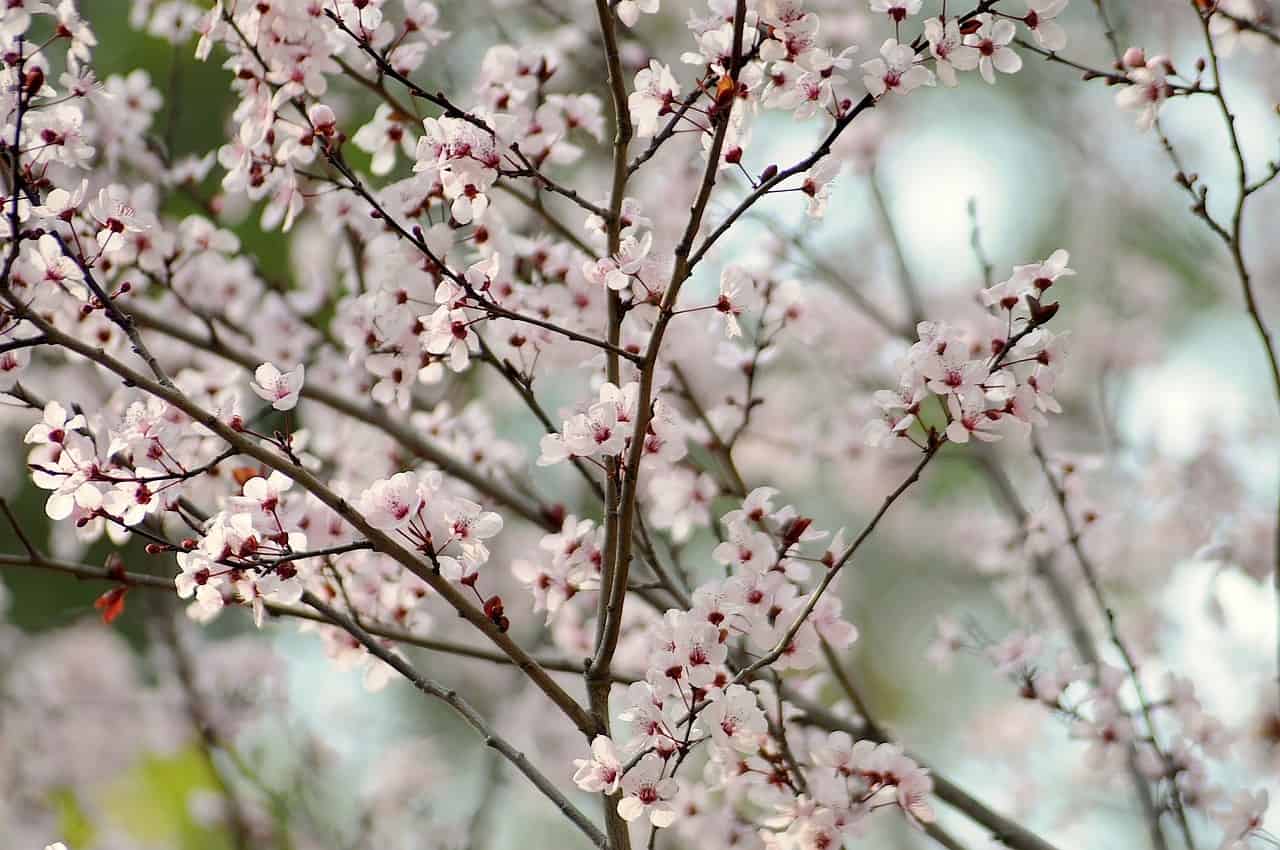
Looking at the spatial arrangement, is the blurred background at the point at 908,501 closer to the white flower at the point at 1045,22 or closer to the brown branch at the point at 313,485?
the white flower at the point at 1045,22

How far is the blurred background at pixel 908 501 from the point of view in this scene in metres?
3.52

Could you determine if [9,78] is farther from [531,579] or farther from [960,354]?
[960,354]

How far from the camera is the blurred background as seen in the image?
3.52 meters

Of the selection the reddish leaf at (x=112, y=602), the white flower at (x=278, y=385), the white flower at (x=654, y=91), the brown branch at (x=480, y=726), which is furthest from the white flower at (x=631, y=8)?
the reddish leaf at (x=112, y=602)

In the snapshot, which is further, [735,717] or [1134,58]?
[1134,58]

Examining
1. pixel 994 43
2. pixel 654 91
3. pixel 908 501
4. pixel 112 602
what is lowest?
pixel 112 602

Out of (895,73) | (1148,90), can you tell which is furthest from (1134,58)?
(895,73)

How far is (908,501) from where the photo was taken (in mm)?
6387

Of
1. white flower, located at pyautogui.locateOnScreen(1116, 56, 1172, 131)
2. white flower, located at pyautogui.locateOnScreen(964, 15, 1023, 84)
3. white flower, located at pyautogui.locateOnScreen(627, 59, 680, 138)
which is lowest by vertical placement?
white flower, located at pyautogui.locateOnScreen(627, 59, 680, 138)

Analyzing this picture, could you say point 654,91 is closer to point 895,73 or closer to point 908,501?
point 895,73

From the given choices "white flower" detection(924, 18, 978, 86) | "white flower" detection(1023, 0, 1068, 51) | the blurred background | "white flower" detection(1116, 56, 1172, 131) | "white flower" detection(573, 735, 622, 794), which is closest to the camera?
"white flower" detection(573, 735, 622, 794)

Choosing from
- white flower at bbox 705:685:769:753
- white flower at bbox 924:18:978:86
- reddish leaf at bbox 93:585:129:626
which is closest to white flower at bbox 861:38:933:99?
white flower at bbox 924:18:978:86

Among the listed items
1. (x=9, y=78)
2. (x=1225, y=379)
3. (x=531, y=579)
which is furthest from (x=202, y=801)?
(x=1225, y=379)

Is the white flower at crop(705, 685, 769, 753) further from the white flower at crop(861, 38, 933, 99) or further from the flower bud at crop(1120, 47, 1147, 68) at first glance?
→ the flower bud at crop(1120, 47, 1147, 68)
